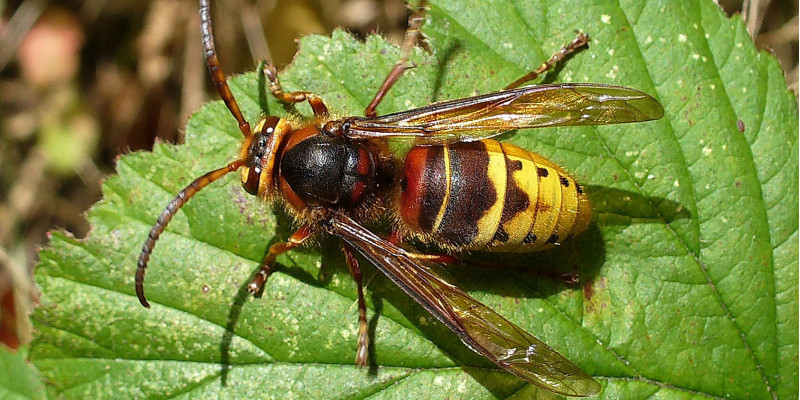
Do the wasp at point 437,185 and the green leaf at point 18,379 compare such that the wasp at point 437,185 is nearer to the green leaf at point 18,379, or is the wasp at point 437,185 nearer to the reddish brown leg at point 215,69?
the reddish brown leg at point 215,69

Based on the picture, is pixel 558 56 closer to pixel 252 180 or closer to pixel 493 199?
pixel 493 199

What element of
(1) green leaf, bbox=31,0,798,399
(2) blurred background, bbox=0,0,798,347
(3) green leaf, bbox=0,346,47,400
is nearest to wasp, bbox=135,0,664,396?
(1) green leaf, bbox=31,0,798,399

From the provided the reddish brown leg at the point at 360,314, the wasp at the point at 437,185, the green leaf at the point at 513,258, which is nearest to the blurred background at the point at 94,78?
the green leaf at the point at 513,258

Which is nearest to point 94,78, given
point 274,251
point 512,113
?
point 274,251

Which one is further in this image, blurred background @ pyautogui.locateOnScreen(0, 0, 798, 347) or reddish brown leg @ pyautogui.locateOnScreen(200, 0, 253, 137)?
blurred background @ pyautogui.locateOnScreen(0, 0, 798, 347)

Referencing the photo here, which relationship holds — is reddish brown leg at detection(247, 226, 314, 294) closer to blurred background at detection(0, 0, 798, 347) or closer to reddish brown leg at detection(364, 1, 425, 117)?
reddish brown leg at detection(364, 1, 425, 117)

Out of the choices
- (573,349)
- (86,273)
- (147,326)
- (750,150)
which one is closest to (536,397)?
(573,349)

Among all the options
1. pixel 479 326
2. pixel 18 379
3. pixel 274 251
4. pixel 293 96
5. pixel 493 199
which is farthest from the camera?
pixel 18 379
